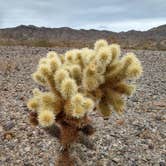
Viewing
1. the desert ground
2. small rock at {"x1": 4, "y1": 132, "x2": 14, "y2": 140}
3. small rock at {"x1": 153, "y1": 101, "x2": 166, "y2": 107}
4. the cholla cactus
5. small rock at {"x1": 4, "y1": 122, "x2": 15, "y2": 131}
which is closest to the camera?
the cholla cactus

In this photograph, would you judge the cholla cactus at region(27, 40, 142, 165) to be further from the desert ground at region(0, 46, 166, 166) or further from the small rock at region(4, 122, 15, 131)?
the small rock at region(4, 122, 15, 131)

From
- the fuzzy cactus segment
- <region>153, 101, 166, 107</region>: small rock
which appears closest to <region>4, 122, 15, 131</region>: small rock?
the fuzzy cactus segment

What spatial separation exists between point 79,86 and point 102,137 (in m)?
2.29

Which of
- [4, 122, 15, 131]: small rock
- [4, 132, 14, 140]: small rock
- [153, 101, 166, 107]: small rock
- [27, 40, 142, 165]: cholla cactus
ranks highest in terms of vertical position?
[27, 40, 142, 165]: cholla cactus

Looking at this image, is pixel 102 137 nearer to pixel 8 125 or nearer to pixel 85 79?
pixel 8 125

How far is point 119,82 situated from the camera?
588 cm

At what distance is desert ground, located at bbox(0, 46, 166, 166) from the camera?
722cm

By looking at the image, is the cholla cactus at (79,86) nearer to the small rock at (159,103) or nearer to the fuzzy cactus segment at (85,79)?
the fuzzy cactus segment at (85,79)

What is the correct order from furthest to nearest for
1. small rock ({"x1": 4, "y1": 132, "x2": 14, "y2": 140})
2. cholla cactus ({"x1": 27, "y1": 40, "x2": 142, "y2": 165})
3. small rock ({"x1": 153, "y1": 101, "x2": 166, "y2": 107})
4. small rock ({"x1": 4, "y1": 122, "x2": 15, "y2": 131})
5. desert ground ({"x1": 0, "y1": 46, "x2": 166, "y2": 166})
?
small rock ({"x1": 153, "y1": 101, "x2": 166, "y2": 107}) < small rock ({"x1": 4, "y1": 122, "x2": 15, "y2": 131}) < small rock ({"x1": 4, "y1": 132, "x2": 14, "y2": 140}) < desert ground ({"x1": 0, "y1": 46, "x2": 166, "y2": 166}) < cholla cactus ({"x1": 27, "y1": 40, "x2": 142, "y2": 165})

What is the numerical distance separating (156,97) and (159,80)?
244 cm

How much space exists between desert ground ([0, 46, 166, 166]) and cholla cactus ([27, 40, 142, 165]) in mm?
1242

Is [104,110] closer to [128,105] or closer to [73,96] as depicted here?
[73,96]

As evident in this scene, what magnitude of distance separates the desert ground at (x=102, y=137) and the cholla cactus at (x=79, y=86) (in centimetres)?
124

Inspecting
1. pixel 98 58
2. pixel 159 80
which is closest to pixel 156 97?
pixel 159 80
